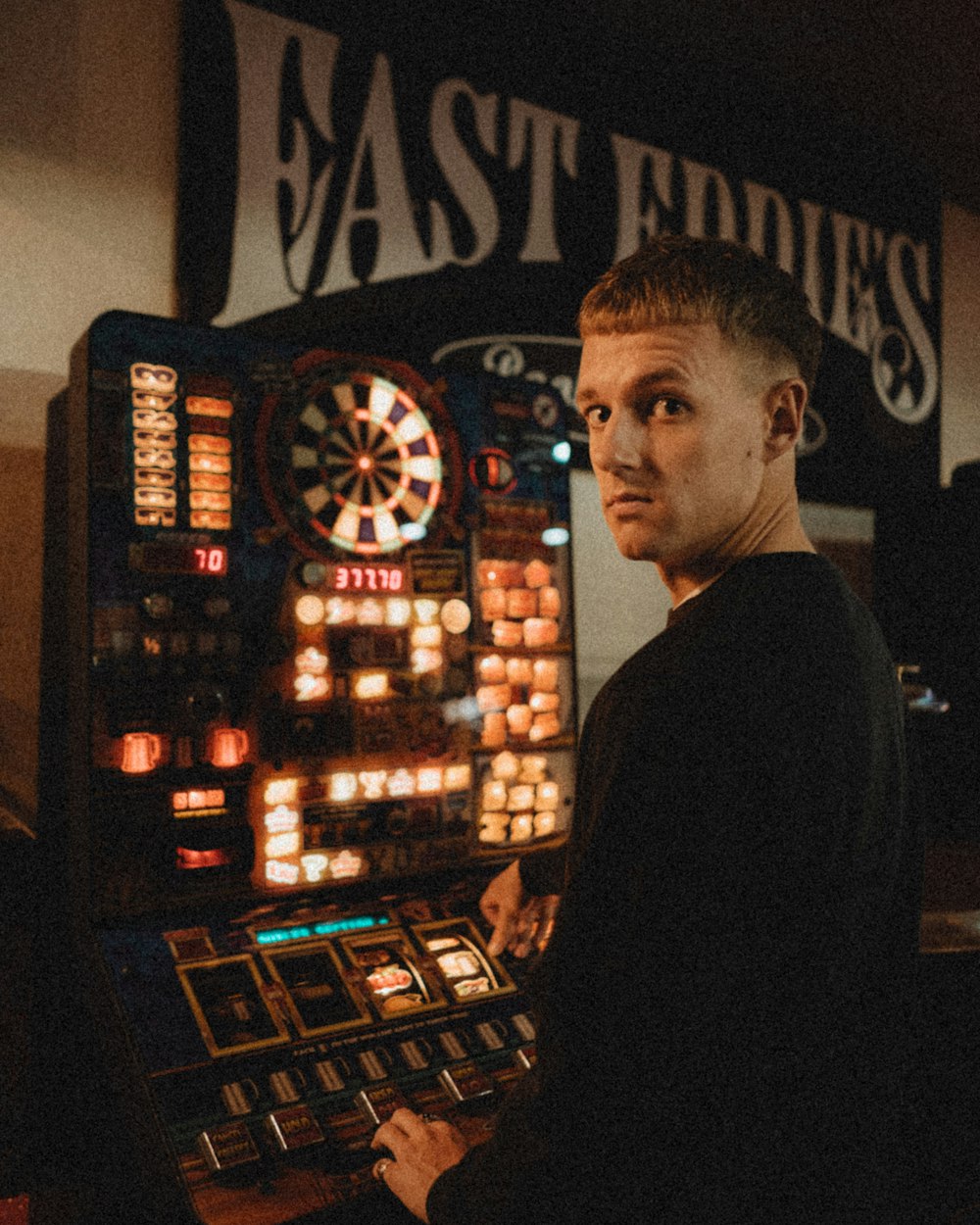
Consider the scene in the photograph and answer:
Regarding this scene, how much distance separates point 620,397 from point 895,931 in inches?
28.2

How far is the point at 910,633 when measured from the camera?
372 cm

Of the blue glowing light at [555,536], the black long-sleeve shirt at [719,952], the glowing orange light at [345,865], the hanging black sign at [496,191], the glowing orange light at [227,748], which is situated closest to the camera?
the black long-sleeve shirt at [719,952]

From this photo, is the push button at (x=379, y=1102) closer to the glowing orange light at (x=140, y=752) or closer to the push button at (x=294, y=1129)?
the push button at (x=294, y=1129)

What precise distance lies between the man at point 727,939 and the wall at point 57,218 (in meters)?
1.72

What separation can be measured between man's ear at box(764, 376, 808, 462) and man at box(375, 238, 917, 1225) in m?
0.09

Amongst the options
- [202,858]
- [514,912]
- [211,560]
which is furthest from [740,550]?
[202,858]

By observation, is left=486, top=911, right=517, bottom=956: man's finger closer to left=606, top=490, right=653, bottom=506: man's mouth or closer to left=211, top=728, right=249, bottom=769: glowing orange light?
left=211, top=728, right=249, bottom=769: glowing orange light

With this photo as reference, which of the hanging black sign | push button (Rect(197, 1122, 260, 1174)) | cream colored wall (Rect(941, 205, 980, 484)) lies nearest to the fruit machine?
push button (Rect(197, 1122, 260, 1174))

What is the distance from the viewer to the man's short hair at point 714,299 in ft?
3.43

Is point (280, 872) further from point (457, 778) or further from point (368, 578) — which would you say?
point (368, 578)

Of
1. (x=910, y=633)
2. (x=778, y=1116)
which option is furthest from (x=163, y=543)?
(x=910, y=633)

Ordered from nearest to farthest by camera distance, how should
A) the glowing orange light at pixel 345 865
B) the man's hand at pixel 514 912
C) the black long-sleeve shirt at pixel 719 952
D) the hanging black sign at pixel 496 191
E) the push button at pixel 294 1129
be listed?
the black long-sleeve shirt at pixel 719 952
the push button at pixel 294 1129
the man's hand at pixel 514 912
the glowing orange light at pixel 345 865
the hanging black sign at pixel 496 191

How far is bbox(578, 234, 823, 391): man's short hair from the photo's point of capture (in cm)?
105

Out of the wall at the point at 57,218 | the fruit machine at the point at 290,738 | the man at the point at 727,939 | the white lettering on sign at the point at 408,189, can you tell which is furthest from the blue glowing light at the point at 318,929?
the white lettering on sign at the point at 408,189
